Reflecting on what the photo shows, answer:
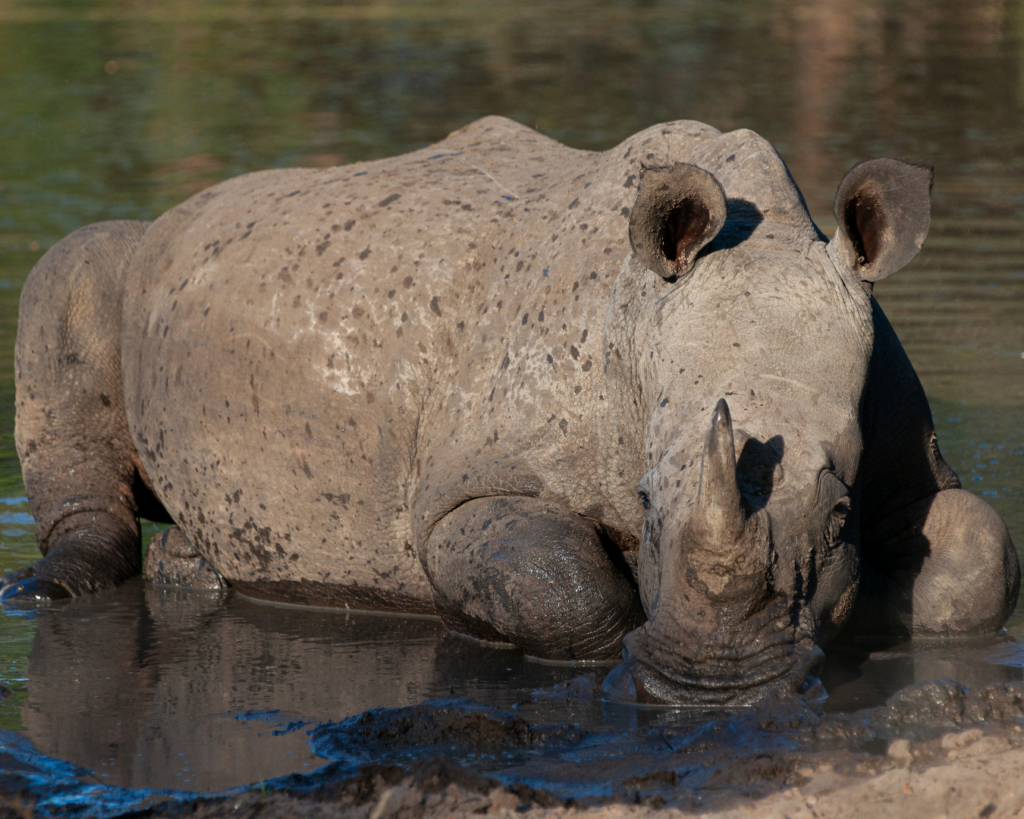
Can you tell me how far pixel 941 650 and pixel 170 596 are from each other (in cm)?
335

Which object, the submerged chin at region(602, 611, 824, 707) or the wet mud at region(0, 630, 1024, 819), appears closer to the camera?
the wet mud at region(0, 630, 1024, 819)

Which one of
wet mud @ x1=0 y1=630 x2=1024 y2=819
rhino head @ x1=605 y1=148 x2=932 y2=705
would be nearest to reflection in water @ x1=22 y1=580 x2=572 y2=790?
wet mud @ x1=0 y1=630 x2=1024 y2=819

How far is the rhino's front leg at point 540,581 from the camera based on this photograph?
5.20 meters

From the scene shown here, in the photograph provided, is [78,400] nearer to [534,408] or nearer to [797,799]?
[534,408]

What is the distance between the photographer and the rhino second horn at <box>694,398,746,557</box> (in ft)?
13.6

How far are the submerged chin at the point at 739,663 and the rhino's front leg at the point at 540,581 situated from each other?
0.75m

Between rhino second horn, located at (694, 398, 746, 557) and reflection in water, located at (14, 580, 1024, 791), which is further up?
rhino second horn, located at (694, 398, 746, 557)

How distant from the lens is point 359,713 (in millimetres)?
4902

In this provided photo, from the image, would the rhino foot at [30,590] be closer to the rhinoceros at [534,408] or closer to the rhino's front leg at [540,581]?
the rhinoceros at [534,408]

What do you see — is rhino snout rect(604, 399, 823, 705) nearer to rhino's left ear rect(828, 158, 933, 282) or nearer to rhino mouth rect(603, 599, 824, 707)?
rhino mouth rect(603, 599, 824, 707)

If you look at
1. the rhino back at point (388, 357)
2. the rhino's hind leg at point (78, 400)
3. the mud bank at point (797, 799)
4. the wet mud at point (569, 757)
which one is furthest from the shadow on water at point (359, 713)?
the rhino's hind leg at point (78, 400)

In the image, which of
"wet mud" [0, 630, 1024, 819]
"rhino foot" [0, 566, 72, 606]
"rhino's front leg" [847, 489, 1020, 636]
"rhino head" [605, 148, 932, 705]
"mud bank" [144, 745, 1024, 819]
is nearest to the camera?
"mud bank" [144, 745, 1024, 819]

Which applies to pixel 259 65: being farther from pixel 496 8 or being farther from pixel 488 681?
pixel 488 681

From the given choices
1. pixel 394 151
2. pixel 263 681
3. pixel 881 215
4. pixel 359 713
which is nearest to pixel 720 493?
pixel 881 215
